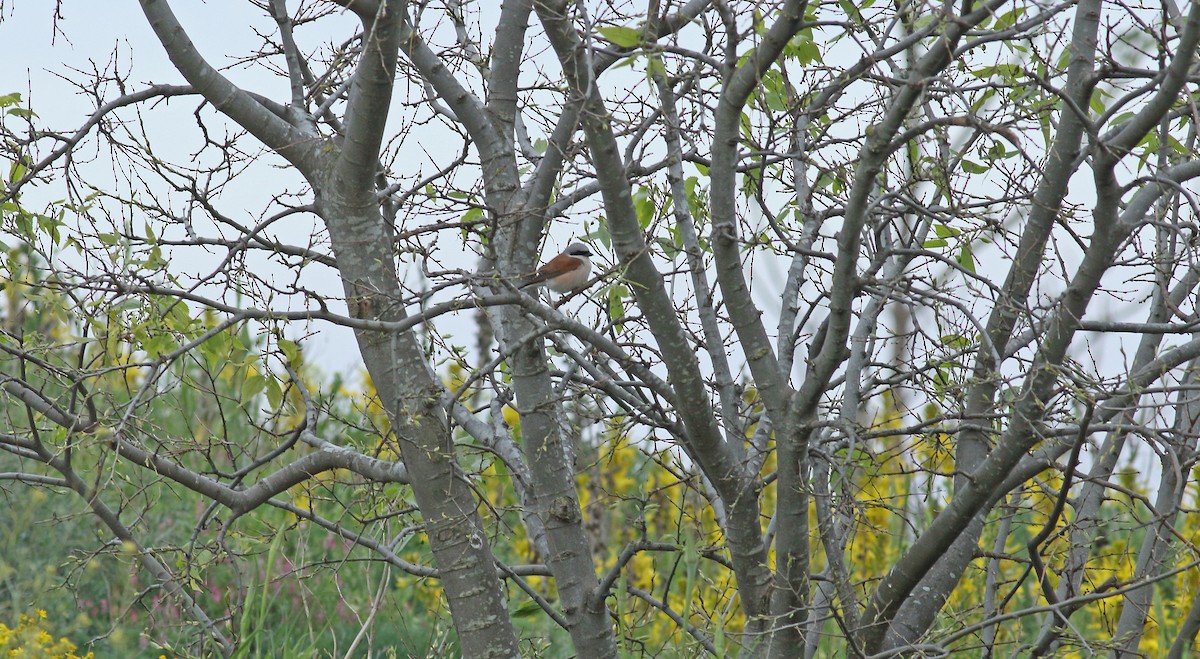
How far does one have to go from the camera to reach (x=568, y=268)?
445cm

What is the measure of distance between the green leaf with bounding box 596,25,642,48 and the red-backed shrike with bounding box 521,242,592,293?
63.5 inches

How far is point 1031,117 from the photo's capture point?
256 centimetres

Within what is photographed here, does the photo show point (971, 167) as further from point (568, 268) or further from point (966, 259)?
point (568, 268)

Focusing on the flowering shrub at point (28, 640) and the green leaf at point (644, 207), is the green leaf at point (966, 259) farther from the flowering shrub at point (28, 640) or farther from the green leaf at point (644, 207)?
the flowering shrub at point (28, 640)

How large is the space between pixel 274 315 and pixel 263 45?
1.53m

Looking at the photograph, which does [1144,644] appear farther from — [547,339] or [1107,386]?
[547,339]

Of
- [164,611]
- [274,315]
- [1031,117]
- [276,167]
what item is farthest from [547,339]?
[164,611]

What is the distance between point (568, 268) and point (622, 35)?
2.45 meters

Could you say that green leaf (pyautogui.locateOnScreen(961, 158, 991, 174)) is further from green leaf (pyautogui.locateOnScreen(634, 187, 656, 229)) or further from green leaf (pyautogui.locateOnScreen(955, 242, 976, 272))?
green leaf (pyautogui.locateOnScreen(634, 187, 656, 229))

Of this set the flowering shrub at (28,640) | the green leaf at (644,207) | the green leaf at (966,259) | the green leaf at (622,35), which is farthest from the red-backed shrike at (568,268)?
the flowering shrub at (28,640)

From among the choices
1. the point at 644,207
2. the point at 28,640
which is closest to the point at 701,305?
the point at 644,207

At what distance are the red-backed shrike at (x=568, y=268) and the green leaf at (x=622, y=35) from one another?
1612mm

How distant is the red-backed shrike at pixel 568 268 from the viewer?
407cm

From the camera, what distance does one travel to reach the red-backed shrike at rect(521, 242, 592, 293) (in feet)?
13.3
